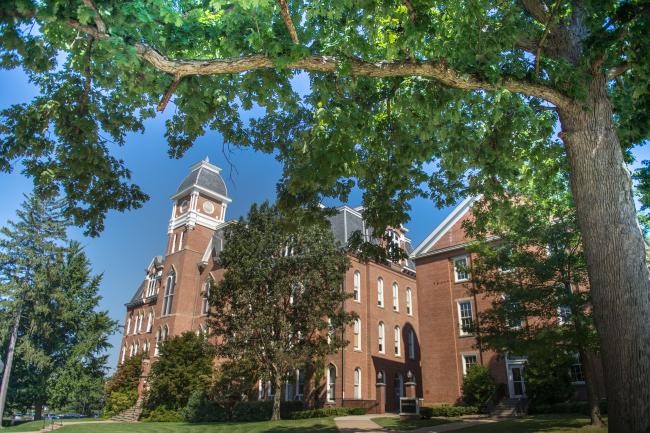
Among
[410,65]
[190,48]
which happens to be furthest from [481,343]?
[190,48]

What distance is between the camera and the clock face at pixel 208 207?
165 ft

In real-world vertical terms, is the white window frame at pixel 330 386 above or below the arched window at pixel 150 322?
below

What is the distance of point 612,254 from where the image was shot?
6.66 metres

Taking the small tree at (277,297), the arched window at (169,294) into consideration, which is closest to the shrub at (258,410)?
the small tree at (277,297)

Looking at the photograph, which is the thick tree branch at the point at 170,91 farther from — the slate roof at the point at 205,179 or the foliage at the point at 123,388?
the slate roof at the point at 205,179

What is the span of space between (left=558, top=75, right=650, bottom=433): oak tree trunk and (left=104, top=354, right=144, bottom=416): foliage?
41.8m

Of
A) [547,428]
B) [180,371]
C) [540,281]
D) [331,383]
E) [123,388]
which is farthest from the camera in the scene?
[123,388]

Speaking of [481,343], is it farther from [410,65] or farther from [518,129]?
[410,65]

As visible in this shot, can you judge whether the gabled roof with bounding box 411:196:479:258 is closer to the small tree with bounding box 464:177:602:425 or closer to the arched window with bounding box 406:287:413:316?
the arched window with bounding box 406:287:413:316

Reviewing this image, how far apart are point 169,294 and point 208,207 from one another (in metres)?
10.3

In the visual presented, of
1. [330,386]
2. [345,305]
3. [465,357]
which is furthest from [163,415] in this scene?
[465,357]

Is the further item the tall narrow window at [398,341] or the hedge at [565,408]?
the tall narrow window at [398,341]

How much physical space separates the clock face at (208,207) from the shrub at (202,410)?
23281 millimetres

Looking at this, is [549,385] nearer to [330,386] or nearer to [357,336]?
[357,336]
